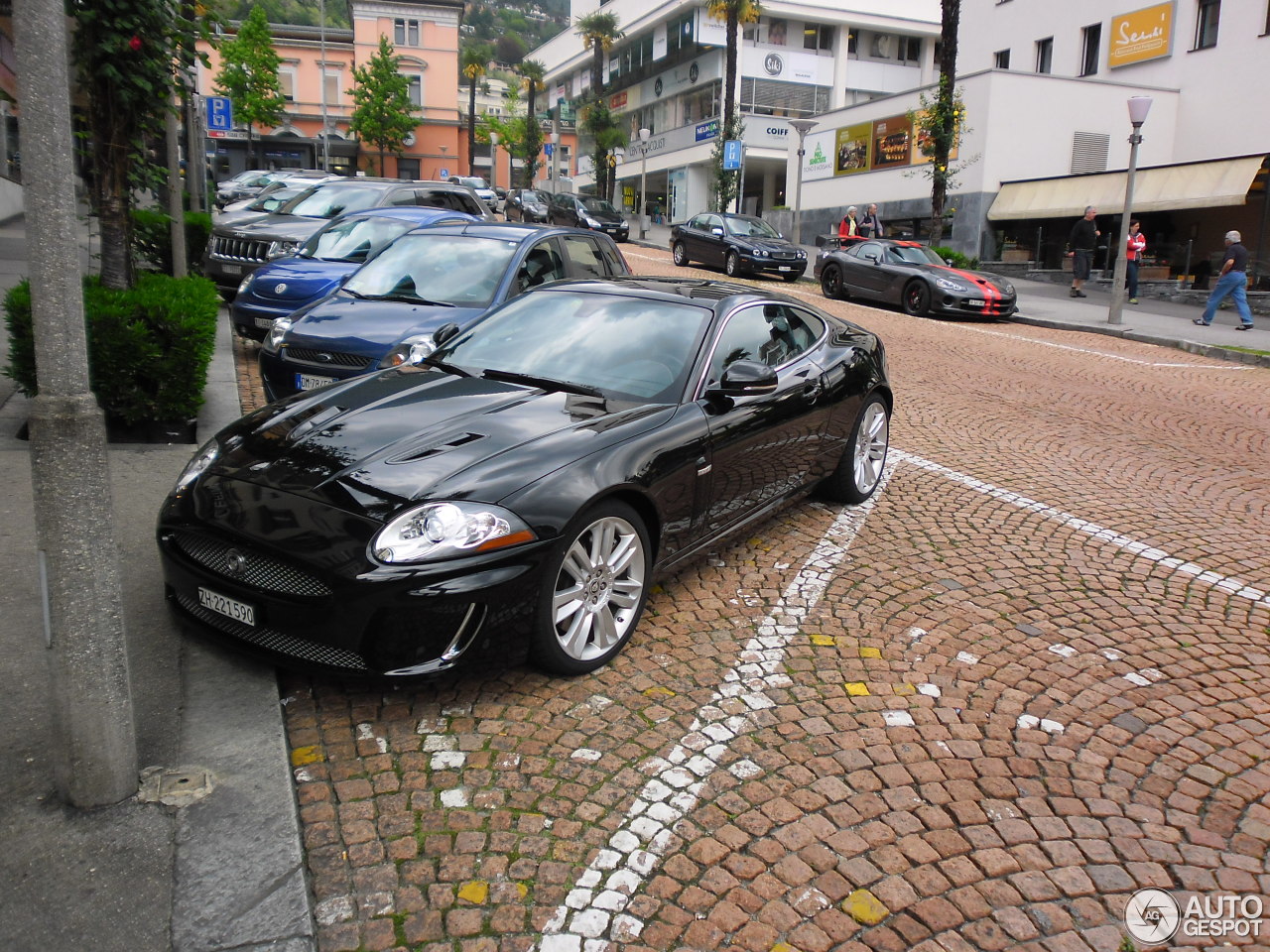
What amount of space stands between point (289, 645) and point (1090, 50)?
36.6 meters

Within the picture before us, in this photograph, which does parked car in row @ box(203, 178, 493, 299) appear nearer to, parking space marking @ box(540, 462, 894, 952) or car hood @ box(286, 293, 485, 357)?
car hood @ box(286, 293, 485, 357)

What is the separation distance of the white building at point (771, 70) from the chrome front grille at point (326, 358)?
4462 centimetres

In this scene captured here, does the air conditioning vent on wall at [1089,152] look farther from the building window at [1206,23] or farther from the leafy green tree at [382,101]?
the leafy green tree at [382,101]

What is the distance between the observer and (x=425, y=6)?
2753 inches

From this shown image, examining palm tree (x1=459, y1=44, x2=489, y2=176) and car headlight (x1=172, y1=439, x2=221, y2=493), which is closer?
car headlight (x1=172, y1=439, x2=221, y2=493)

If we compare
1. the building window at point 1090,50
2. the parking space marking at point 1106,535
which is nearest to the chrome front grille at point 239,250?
the parking space marking at point 1106,535

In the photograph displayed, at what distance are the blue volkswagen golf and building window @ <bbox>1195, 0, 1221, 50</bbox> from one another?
26.2 m

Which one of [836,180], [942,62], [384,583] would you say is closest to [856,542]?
[384,583]

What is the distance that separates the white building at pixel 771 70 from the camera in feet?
166

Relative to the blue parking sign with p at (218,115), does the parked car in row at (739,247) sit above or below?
below

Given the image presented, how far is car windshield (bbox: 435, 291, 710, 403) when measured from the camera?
4.78 m

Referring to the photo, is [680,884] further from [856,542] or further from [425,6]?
[425,6]

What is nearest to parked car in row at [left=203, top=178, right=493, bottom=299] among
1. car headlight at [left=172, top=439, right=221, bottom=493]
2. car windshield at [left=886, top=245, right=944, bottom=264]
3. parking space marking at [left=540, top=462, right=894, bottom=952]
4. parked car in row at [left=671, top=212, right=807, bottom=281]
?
car headlight at [left=172, top=439, right=221, bottom=493]

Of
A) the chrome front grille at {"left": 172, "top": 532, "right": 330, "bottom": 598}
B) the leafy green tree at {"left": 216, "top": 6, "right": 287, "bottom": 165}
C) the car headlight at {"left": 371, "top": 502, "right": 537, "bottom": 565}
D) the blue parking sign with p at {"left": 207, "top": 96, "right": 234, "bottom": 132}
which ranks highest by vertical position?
the leafy green tree at {"left": 216, "top": 6, "right": 287, "bottom": 165}
